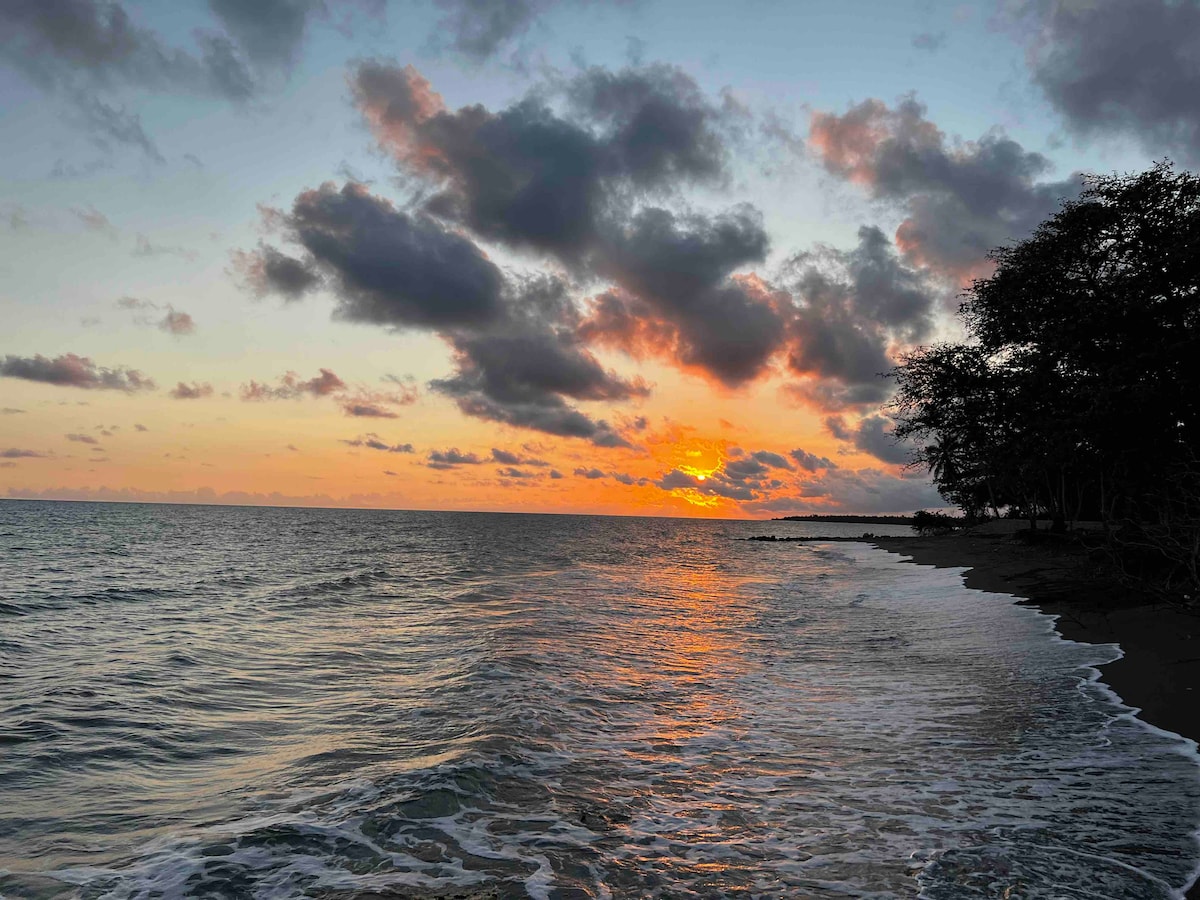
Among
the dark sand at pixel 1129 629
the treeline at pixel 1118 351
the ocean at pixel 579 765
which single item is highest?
the treeline at pixel 1118 351

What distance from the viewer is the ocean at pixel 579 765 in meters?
5.89

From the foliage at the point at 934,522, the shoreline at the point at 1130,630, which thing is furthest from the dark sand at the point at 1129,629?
the foliage at the point at 934,522

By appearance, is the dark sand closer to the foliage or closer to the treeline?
the treeline

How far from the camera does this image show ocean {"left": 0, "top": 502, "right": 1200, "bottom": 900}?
589 centimetres

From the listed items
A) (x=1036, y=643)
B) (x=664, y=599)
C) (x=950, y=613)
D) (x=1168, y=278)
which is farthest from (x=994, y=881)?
(x=664, y=599)

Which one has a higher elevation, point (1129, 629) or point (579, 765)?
point (1129, 629)

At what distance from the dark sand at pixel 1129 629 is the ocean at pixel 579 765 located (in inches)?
19.4

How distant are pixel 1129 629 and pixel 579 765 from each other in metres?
14.0

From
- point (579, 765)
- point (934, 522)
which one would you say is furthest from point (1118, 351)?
point (934, 522)

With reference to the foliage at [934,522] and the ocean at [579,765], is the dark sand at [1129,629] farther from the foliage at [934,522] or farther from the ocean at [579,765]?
the foliage at [934,522]

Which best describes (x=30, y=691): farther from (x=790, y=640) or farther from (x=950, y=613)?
(x=950, y=613)

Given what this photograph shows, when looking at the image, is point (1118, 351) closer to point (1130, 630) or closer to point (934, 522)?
point (1130, 630)

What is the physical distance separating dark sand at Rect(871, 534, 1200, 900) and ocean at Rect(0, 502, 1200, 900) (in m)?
0.49

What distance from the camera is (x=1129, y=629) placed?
15.4m
